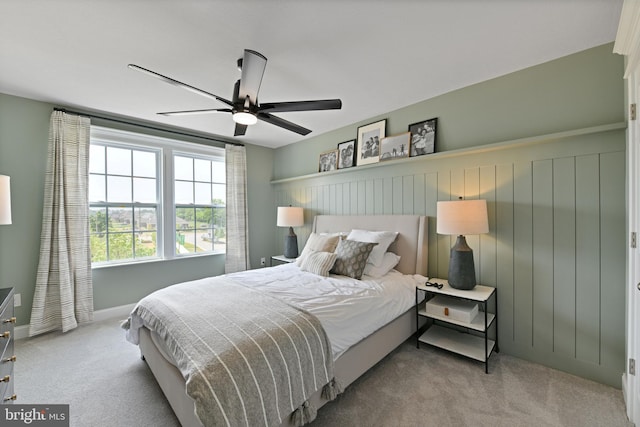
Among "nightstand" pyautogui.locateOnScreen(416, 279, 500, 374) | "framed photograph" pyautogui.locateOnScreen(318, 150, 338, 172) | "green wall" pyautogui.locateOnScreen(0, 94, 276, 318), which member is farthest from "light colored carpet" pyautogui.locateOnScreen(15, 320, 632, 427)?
"framed photograph" pyautogui.locateOnScreen(318, 150, 338, 172)

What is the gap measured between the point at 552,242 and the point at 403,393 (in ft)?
5.65

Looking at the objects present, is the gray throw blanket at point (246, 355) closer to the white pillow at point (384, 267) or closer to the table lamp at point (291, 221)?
the white pillow at point (384, 267)

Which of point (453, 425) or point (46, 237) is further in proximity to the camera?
point (46, 237)

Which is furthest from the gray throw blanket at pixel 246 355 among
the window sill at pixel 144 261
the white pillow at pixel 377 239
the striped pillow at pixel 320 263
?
the window sill at pixel 144 261

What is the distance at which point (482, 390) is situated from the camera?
6.07ft

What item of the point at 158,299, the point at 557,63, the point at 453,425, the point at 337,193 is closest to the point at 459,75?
Result: the point at 557,63

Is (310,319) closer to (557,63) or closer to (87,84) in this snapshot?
(557,63)

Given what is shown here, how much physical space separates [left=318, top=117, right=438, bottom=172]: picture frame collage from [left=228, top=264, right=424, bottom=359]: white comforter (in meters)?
1.40

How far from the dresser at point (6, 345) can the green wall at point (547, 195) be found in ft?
10.2

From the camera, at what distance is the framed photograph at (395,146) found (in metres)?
2.96

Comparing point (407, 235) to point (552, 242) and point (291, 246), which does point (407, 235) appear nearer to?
point (552, 242)

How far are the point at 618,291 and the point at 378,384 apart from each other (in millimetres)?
1880

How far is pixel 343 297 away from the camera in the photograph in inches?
79.1

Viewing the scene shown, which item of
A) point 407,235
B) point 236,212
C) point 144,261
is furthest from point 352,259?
point 144,261
